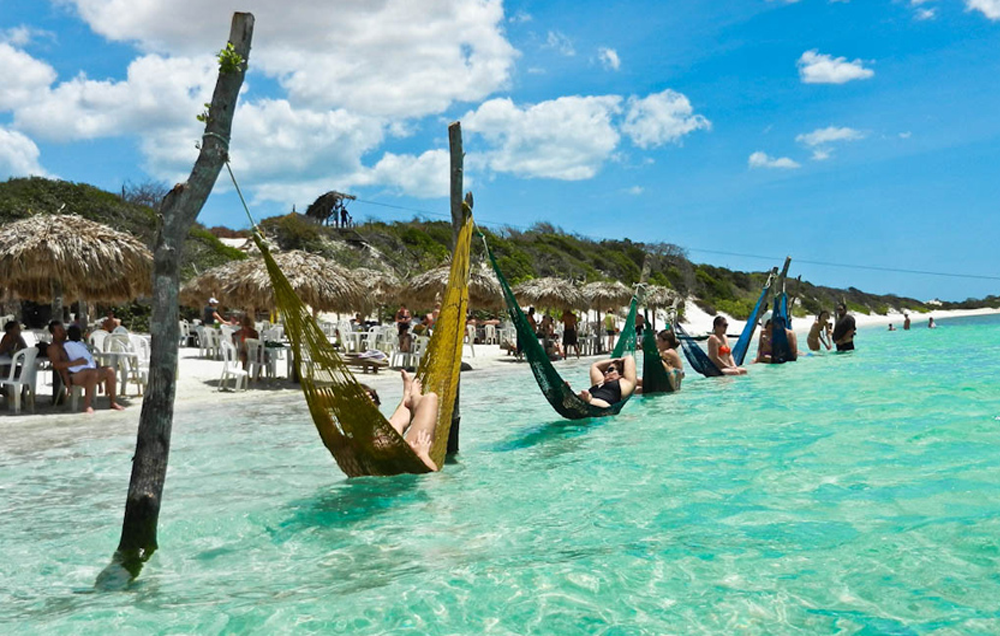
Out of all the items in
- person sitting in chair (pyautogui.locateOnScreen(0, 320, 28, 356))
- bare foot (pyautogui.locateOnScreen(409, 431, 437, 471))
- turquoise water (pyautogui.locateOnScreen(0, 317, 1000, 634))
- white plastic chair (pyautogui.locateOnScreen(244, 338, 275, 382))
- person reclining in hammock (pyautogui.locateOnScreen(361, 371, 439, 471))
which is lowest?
turquoise water (pyautogui.locateOnScreen(0, 317, 1000, 634))

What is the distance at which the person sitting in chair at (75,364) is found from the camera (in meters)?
6.97

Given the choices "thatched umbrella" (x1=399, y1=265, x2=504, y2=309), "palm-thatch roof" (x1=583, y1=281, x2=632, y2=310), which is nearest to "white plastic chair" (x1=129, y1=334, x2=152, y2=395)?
"thatched umbrella" (x1=399, y1=265, x2=504, y2=309)

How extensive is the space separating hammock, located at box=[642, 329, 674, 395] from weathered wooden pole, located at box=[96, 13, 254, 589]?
5.69 meters

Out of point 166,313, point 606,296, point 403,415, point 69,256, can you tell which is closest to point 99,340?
point 69,256

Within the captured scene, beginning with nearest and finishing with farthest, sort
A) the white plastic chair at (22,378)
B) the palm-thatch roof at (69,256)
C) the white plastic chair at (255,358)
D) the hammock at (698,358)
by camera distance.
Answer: the white plastic chair at (22,378), the palm-thatch roof at (69,256), the white plastic chair at (255,358), the hammock at (698,358)

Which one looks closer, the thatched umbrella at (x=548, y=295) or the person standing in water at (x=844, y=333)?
the person standing in water at (x=844, y=333)

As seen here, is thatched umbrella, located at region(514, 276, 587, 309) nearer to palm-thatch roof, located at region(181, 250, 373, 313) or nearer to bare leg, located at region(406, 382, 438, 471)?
palm-thatch roof, located at region(181, 250, 373, 313)

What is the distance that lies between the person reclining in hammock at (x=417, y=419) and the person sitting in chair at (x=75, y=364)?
3.96 m

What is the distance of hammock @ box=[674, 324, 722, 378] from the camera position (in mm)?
9812

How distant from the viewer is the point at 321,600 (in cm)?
285

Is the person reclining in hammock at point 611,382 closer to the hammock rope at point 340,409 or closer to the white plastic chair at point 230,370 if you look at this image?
the hammock rope at point 340,409

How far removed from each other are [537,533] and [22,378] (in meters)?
5.61

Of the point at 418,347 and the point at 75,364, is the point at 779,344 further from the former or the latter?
the point at 75,364

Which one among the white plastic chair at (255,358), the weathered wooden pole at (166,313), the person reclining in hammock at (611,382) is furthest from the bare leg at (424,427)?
the white plastic chair at (255,358)
